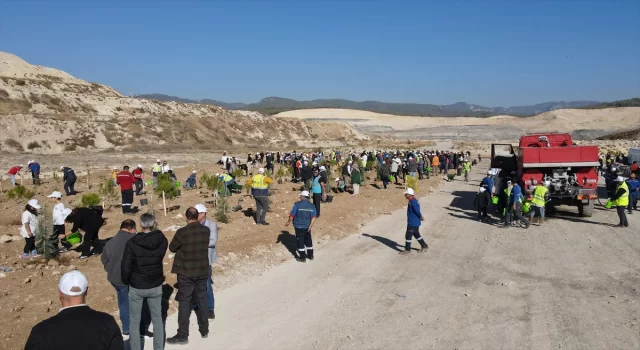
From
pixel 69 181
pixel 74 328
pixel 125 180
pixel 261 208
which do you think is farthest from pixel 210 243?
pixel 69 181

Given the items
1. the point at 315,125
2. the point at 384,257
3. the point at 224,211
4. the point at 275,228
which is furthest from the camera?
the point at 315,125

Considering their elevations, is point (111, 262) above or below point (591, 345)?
above

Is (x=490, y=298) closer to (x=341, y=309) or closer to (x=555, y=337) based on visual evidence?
(x=555, y=337)

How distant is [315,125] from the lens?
271ft

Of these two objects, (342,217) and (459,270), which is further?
(342,217)

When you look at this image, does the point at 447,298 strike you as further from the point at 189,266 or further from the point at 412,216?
the point at 189,266

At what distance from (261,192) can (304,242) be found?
275 cm

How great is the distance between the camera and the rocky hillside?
43281 mm

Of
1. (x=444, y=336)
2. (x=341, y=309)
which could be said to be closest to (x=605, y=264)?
(x=444, y=336)

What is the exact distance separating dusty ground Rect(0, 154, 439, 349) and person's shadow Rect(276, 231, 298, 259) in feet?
0.08

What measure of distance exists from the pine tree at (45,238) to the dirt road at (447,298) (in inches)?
147

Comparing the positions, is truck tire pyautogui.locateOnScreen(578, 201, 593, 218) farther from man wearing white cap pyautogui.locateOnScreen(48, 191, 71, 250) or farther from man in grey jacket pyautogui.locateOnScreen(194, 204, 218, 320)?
man wearing white cap pyautogui.locateOnScreen(48, 191, 71, 250)

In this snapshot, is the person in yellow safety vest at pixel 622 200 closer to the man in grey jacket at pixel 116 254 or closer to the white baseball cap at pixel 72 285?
the man in grey jacket at pixel 116 254

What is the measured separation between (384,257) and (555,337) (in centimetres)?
441
